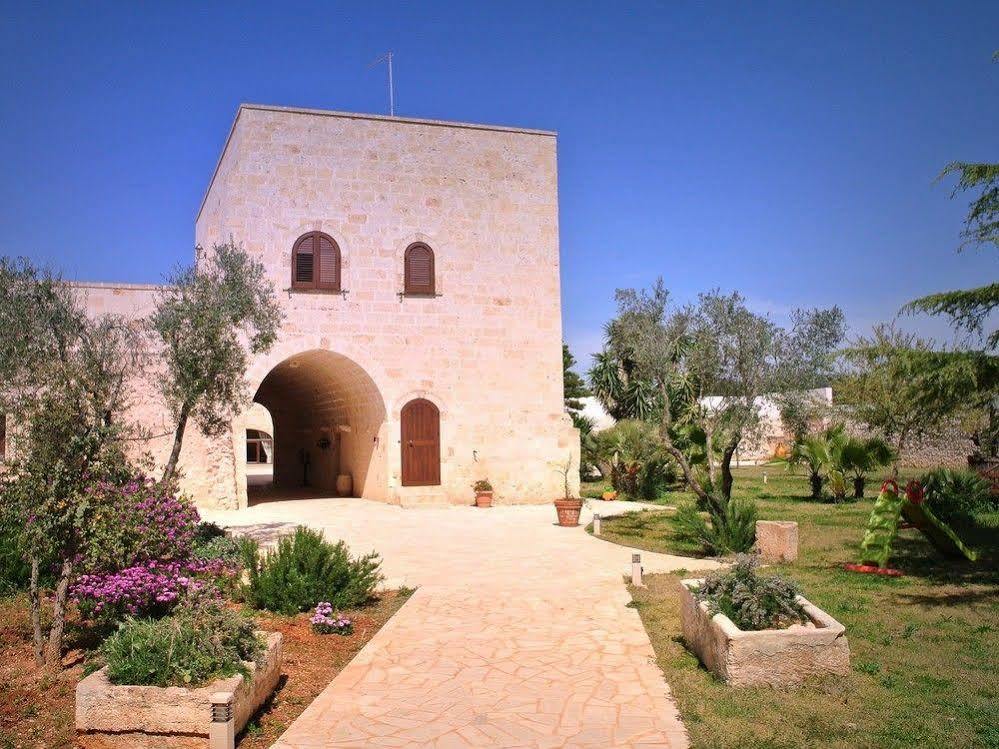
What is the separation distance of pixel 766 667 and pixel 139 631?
4.07 meters

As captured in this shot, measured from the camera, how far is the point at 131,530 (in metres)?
5.98

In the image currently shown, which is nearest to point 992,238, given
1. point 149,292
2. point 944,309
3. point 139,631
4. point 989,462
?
point 944,309

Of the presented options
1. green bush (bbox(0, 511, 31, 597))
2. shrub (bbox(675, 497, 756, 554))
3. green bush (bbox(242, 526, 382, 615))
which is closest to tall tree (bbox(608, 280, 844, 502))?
shrub (bbox(675, 497, 756, 554))

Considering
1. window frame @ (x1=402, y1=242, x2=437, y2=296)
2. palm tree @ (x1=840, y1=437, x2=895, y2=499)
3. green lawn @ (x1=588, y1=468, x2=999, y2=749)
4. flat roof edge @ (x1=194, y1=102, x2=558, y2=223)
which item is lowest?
green lawn @ (x1=588, y1=468, x2=999, y2=749)

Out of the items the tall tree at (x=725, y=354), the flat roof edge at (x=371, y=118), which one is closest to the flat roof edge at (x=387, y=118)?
the flat roof edge at (x=371, y=118)

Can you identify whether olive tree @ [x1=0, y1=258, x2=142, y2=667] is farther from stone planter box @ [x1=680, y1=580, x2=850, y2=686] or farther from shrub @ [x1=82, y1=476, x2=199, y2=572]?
stone planter box @ [x1=680, y1=580, x2=850, y2=686]

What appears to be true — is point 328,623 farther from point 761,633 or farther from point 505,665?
point 761,633

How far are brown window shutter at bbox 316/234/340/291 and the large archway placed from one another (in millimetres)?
1576

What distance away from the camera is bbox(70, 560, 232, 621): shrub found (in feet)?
19.1

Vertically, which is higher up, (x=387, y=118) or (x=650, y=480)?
(x=387, y=118)

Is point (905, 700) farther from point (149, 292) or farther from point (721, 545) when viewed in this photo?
point (149, 292)

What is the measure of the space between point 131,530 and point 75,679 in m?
1.09

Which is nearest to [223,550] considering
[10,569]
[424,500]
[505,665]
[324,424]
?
[10,569]

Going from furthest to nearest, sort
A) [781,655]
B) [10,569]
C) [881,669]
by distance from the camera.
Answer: [10,569] → [881,669] → [781,655]
